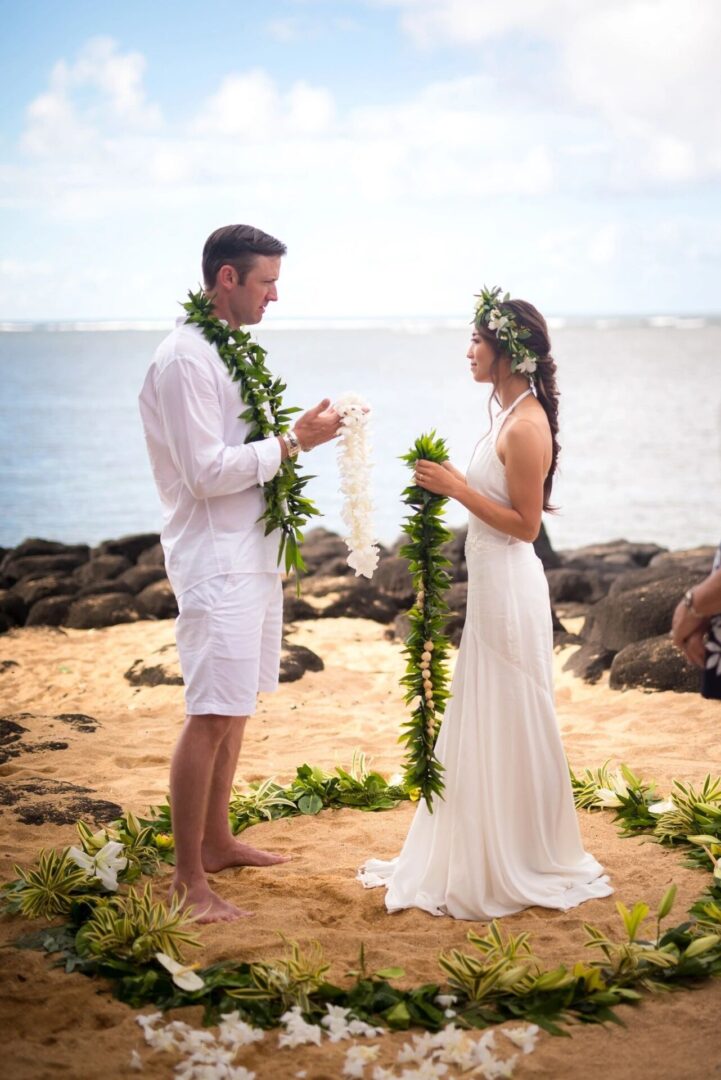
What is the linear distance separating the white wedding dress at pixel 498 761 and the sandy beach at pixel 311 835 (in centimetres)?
15

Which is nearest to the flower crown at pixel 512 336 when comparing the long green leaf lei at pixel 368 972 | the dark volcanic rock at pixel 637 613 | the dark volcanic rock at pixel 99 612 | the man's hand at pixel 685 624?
the man's hand at pixel 685 624

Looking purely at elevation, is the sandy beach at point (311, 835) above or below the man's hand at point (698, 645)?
below

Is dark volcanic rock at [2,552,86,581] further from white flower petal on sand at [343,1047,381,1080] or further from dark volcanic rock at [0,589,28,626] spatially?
white flower petal on sand at [343,1047,381,1080]

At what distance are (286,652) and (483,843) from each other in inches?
223

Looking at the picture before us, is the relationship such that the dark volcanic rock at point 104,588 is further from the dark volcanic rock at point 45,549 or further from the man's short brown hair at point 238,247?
the man's short brown hair at point 238,247

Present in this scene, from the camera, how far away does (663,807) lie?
609 cm

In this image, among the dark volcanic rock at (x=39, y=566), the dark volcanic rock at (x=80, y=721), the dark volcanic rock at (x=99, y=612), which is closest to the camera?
the dark volcanic rock at (x=80, y=721)

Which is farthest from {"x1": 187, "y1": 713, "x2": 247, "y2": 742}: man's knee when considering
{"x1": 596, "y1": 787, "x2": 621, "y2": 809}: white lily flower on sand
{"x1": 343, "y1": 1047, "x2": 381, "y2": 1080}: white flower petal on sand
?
{"x1": 596, "y1": 787, "x2": 621, "y2": 809}: white lily flower on sand

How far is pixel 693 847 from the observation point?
18.8ft

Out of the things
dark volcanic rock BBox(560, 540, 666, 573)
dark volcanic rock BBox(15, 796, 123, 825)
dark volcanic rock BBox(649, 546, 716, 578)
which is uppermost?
dark volcanic rock BBox(649, 546, 716, 578)

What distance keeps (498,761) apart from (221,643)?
1.33m

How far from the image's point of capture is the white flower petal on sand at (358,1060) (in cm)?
373

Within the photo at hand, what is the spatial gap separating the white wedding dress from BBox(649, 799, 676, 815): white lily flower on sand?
1.00 m

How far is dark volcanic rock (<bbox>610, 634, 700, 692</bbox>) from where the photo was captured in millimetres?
9102
